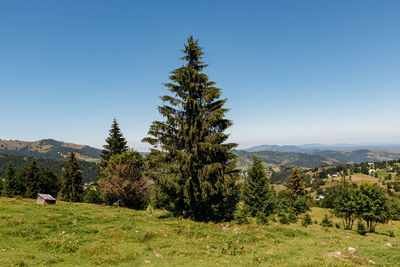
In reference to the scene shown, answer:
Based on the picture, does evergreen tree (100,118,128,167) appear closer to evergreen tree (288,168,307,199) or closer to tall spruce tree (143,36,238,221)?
tall spruce tree (143,36,238,221)

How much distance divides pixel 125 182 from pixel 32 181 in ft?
162

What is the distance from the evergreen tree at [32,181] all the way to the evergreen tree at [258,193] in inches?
2540

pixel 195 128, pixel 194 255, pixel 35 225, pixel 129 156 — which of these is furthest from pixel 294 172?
pixel 35 225

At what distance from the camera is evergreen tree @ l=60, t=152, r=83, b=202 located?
5741cm

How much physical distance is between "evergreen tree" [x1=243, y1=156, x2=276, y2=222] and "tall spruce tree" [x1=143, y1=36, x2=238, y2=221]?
66.6ft

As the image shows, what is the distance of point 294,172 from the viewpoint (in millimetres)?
62688

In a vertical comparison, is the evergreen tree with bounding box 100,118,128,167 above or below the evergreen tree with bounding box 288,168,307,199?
above

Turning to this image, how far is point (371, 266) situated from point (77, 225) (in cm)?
1993

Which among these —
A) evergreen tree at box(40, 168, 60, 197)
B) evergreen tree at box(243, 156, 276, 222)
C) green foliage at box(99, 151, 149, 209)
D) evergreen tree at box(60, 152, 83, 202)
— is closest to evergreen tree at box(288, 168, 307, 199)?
evergreen tree at box(243, 156, 276, 222)

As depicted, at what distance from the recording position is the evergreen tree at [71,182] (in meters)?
57.4

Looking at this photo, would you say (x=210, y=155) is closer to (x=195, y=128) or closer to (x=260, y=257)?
(x=195, y=128)

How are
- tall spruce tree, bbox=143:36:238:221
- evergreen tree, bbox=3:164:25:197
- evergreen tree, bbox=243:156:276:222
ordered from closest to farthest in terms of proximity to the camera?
tall spruce tree, bbox=143:36:238:221
evergreen tree, bbox=243:156:276:222
evergreen tree, bbox=3:164:25:197

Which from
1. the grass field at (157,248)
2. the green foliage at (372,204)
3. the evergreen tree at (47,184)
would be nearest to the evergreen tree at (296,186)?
the green foliage at (372,204)

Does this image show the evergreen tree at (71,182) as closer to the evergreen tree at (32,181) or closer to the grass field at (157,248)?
the evergreen tree at (32,181)
